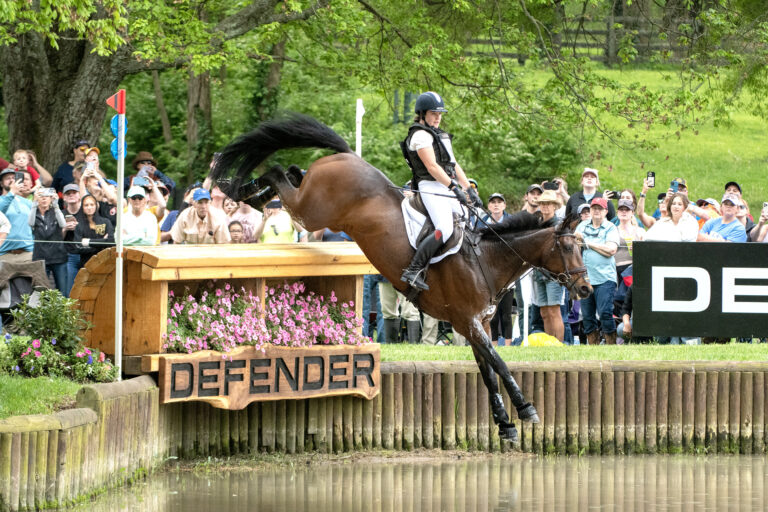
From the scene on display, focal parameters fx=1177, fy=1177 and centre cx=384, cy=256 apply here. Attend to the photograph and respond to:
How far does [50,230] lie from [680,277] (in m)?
6.63

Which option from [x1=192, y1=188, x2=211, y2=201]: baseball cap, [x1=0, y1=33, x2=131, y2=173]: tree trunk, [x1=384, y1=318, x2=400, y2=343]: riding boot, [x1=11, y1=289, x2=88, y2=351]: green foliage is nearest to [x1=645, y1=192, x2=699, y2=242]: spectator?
[x1=384, y1=318, x2=400, y2=343]: riding boot

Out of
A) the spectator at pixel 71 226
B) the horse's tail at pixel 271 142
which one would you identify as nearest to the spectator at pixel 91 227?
the spectator at pixel 71 226

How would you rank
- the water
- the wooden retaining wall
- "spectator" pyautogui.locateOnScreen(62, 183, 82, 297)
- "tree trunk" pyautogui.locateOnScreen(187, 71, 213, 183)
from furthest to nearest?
"tree trunk" pyautogui.locateOnScreen(187, 71, 213, 183) < "spectator" pyautogui.locateOnScreen(62, 183, 82, 297) < the wooden retaining wall < the water

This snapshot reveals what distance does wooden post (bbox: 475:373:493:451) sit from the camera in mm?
10617

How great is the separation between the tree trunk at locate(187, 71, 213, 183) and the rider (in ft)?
46.9

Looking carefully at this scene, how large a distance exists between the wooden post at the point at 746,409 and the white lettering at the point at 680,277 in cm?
96

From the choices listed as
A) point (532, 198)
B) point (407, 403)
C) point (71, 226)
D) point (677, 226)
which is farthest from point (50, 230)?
point (677, 226)

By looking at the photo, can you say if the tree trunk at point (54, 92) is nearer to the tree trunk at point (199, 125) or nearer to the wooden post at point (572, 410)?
the tree trunk at point (199, 125)

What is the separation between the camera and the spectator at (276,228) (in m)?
13.1

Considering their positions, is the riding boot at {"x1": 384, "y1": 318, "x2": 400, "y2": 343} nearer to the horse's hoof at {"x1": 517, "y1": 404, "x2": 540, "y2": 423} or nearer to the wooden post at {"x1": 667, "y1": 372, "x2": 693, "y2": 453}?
the wooden post at {"x1": 667, "y1": 372, "x2": 693, "y2": 453}

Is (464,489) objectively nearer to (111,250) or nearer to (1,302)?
(111,250)

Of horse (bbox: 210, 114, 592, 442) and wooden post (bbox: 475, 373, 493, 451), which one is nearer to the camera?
horse (bbox: 210, 114, 592, 442)

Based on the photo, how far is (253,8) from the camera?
59.4 ft

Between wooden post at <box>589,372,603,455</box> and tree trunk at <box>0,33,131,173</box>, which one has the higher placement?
tree trunk at <box>0,33,131,173</box>
